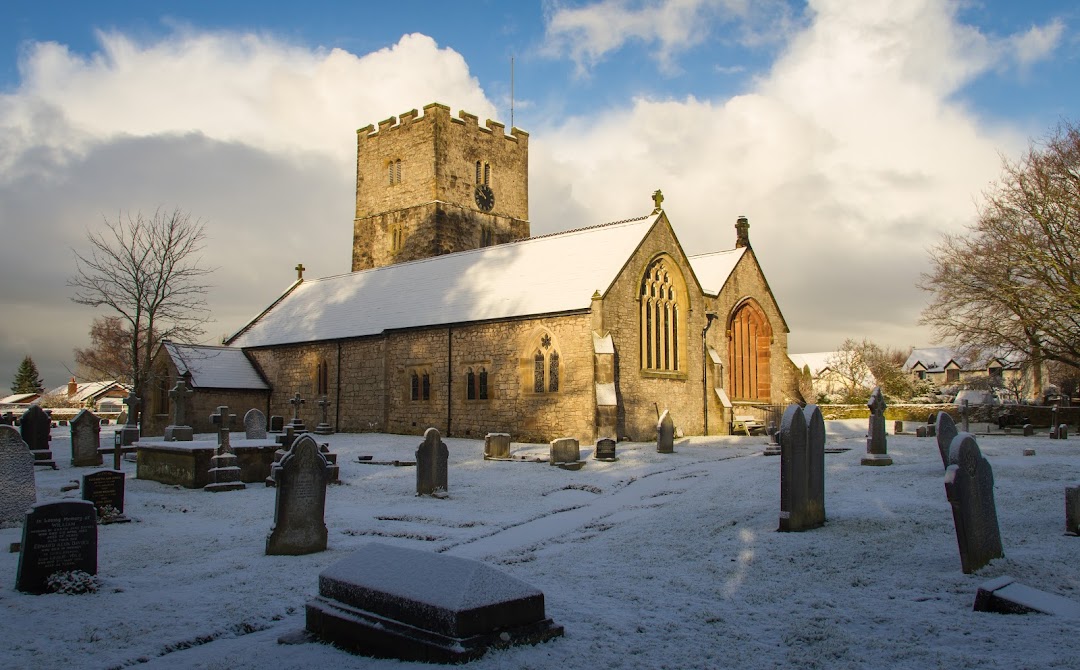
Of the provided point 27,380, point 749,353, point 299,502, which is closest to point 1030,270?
point 749,353

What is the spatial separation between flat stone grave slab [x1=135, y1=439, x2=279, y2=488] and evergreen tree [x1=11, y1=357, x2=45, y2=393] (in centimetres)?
8377

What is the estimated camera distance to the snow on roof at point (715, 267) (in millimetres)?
34250

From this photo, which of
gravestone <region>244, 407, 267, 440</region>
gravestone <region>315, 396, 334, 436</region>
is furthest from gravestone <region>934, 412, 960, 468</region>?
gravestone <region>315, 396, 334, 436</region>

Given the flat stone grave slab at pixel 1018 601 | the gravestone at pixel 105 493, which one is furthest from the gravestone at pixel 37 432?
the flat stone grave slab at pixel 1018 601

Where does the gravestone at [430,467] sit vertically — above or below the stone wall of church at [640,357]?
below

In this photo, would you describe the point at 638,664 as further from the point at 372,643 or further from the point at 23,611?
the point at 23,611

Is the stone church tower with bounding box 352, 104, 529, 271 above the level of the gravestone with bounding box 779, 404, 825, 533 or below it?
above

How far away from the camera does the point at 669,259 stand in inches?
1163

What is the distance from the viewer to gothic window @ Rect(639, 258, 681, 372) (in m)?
28.0

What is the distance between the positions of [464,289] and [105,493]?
20.6 metres

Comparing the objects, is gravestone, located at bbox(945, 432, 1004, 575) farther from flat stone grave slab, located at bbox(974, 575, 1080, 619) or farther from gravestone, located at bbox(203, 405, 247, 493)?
gravestone, located at bbox(203, 405, 247, 493)

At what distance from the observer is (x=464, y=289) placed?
31.6m

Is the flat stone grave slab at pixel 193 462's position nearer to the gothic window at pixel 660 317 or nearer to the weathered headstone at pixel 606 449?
the weathered headstone at pixel 606 449

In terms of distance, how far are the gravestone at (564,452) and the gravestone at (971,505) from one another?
465 inches
